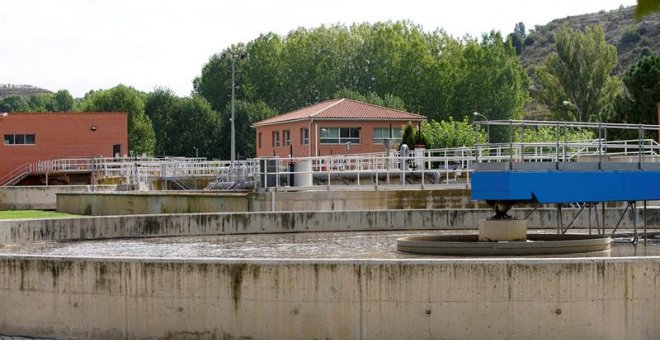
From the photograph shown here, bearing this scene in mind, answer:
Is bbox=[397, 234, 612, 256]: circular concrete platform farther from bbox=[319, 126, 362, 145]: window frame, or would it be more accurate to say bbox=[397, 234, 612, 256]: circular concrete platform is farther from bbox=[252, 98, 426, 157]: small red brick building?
bbox=[319, 126, 362, 145]: window frame

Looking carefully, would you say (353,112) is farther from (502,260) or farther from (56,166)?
(502,260)

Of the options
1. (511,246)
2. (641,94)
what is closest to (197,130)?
(641,94)

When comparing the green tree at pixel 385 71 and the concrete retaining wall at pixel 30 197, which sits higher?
the green tree at pixel 385 71

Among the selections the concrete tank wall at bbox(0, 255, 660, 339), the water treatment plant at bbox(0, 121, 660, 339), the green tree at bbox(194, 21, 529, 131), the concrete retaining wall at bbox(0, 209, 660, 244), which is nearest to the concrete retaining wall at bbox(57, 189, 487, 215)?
the concrete retaining wall at bbox(0, 209, 660, 244)

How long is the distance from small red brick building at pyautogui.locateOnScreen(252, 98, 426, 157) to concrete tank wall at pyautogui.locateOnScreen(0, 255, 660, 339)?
49.7m

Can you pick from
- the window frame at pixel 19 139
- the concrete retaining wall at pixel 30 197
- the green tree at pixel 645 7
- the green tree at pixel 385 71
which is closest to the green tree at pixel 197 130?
the green tree at pixel 385 71

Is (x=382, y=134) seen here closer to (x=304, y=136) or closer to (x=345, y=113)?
(x=345, y=113)

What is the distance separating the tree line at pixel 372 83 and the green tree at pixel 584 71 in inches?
3.3

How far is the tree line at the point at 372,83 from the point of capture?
101m

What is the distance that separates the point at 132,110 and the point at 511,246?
3758 inches

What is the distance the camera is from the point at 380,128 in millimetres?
70938

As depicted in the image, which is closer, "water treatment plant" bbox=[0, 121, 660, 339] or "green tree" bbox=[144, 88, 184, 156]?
"water treatment plant" bbox=[0, 121, 660, 339]

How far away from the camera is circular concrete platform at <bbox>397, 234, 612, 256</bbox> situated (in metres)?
20.3

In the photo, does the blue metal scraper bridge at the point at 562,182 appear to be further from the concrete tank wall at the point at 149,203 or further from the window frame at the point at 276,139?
the window frame at the point at 276,139
